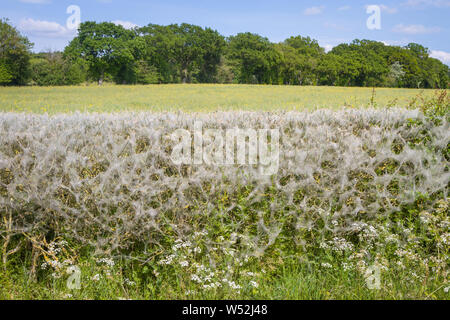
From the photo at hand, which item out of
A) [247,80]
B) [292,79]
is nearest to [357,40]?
[292,79]

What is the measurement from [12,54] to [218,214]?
41.9 meters

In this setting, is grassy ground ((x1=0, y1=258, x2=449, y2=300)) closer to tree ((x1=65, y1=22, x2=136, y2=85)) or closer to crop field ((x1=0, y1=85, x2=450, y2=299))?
crop field ((x1=0, y1=85, x2=450, y2=299))

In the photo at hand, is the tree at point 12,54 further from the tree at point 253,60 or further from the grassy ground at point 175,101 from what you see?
the tree at point 253,60

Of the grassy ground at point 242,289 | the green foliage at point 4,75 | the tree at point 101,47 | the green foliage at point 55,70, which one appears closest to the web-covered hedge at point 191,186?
the grassy ground at point 242,289

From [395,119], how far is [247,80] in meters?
66.7

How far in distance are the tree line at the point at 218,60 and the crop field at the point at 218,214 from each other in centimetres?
4945

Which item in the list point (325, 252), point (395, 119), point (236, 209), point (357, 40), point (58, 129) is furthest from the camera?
→ point (357, 40)

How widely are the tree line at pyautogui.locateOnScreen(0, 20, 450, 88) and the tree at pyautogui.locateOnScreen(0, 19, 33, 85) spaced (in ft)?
27.4

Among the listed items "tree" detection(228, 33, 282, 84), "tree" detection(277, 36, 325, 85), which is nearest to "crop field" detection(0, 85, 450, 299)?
"tree" detection(228, 33, 282, 84)

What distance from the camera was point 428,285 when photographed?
3.46 meters

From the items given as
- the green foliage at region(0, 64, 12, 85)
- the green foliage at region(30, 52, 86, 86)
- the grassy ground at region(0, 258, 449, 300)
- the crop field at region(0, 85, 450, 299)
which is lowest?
the grassy ground at region(0, 258, 449, 300)

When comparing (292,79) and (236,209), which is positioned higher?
(292,79)

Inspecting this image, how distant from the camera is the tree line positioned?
167 ft

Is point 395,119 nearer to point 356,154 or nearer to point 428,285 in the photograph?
point 356,154
